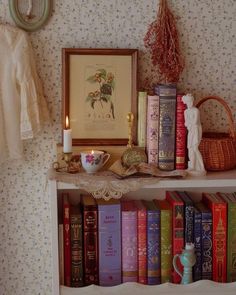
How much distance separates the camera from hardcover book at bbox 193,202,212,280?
178 cm

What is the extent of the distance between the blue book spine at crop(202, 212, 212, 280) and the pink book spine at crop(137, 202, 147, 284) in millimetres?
207

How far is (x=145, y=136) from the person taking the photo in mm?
1789

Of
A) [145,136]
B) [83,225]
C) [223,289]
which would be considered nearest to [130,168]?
[145,136]

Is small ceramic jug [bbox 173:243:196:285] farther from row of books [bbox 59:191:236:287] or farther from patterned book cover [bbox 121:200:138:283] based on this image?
patterned book cover [bbox 121:200:138:283]

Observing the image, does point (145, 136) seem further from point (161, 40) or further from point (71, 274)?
point (71, 274)

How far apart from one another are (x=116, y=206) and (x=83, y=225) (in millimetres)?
132

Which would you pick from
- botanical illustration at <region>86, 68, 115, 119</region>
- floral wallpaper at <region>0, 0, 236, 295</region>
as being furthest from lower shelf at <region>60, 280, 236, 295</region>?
botanical illustration at <region>86, 68, 115, 119</region>

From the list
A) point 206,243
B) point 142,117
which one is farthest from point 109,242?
point 142,117

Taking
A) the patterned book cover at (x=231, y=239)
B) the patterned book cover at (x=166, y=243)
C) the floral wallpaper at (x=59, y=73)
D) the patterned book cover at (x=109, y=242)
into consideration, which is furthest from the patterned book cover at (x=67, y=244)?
the patterned book cover at (x=231, y=239)

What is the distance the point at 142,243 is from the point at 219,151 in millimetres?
418

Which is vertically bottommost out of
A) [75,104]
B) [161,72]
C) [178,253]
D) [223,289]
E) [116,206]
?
[223,289]

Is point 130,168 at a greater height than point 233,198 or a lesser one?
greater

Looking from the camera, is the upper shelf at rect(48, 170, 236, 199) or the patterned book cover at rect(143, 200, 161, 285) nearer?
the upper shelf at rect(48, 170, 236, 199)

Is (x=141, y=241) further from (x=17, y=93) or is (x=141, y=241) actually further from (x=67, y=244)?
(x=17, y=93)
